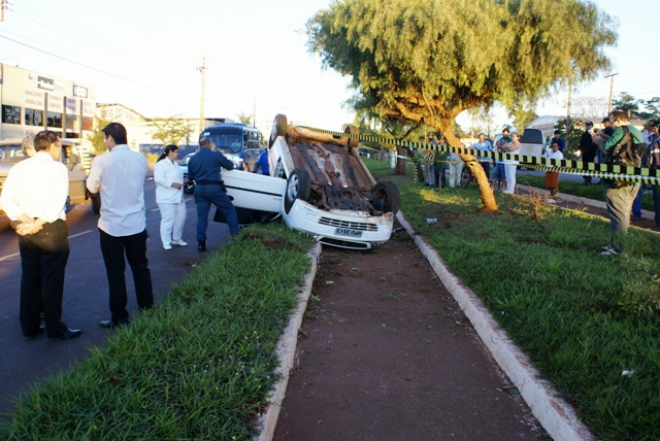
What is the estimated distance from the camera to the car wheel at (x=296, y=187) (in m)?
8.19

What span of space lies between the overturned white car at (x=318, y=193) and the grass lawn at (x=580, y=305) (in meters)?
1.11

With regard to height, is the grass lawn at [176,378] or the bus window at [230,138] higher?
the bus window at [230,138]

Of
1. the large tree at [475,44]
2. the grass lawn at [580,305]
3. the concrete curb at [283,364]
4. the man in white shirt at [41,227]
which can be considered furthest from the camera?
the large tree at [475,44]

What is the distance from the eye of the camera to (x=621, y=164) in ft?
23.0

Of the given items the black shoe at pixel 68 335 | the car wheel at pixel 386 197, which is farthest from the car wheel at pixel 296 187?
the black shoe at pixel 68 335

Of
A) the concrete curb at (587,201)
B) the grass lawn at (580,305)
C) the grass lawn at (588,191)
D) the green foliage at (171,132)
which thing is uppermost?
the green foliage at (171,132)

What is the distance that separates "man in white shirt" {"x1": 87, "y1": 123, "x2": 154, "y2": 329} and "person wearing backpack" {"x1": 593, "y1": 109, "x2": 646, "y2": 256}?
590cm

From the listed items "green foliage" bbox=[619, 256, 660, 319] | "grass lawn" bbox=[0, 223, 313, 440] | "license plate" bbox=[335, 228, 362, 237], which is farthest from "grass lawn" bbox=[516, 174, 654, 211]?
"grass lawn" bbox=[0, 223, 313, 440]

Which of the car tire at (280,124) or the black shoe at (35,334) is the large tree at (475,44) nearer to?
the car tire at (280,124)

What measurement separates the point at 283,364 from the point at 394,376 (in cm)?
94

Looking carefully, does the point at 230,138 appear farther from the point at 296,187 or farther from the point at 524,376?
the point at 524,376

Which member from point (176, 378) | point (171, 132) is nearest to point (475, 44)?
point (176, 378)

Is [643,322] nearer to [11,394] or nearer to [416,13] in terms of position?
[11,394]

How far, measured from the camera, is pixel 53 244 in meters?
4.54
